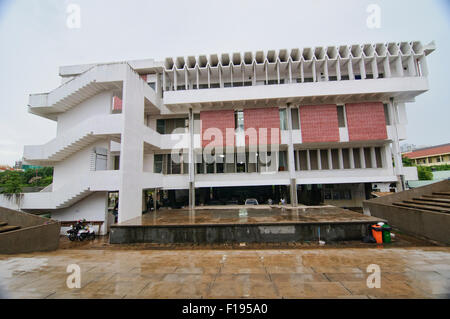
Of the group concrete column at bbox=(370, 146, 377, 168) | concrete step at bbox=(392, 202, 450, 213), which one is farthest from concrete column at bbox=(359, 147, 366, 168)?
concrete step at bbox=(392, 202, 450, 213)

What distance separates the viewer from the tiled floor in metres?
4.15

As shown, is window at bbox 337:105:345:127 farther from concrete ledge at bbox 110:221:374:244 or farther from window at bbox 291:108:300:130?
concrete ledge at bbox 110:221:374:244

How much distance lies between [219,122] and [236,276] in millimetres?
16649

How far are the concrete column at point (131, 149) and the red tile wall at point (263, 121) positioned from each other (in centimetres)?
1022

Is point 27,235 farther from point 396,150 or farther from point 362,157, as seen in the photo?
point 396,150

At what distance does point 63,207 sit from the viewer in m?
14.7

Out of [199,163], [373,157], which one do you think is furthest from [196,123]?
[373,157]

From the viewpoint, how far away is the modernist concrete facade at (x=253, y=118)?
16000 millimetres

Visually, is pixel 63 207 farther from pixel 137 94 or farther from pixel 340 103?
pixel 340 103

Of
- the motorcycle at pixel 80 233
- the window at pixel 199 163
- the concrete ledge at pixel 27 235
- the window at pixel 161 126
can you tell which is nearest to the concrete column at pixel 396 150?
the window at pixel 199 163

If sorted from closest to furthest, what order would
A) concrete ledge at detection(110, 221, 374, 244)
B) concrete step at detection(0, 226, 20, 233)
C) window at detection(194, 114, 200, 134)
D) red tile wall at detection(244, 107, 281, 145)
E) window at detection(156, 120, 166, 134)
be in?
1. concrete step at detection(0, 226, 20, 233)
2. concrete ledge at detection(110, 221, 374, 244)
3. red tile wall at detection(244, 107, 281, 145)
4. window at detection(194, 114, 200, 134)
5. window at detection(156, 120, 166, 134)

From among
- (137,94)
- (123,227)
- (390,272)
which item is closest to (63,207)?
(123,227)

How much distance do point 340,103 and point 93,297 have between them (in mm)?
23250

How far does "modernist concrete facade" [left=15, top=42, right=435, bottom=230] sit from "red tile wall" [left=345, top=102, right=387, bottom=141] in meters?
0.09
